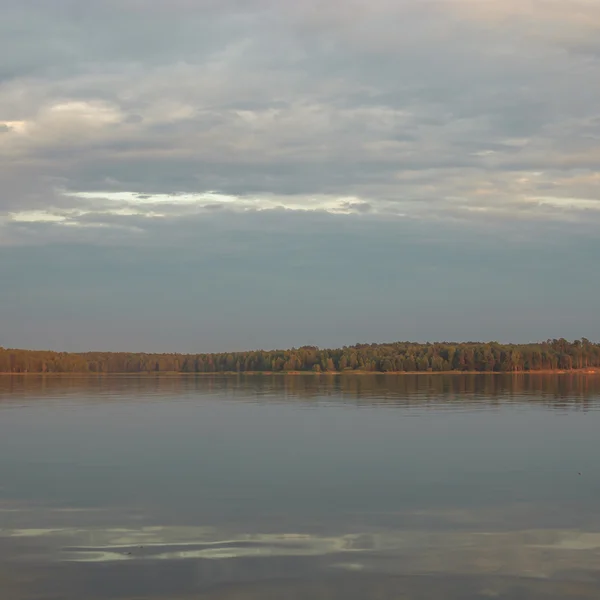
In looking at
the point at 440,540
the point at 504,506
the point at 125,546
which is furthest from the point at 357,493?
the point at 125,546

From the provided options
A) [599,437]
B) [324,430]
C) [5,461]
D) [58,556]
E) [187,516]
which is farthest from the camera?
[324,430]

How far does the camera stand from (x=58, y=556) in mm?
25844

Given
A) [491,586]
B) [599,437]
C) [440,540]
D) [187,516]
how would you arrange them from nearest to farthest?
[491,586] → [440,540] → [187,516] → [599,437]

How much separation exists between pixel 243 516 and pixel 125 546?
621 centimetres

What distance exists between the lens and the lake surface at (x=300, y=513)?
23062 mm

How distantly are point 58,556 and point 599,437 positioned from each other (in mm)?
46887

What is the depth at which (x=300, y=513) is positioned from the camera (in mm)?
32844

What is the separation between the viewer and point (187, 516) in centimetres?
3206

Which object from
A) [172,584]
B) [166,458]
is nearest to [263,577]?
[172,584]

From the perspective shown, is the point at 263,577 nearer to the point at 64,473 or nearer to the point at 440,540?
the point at 440,540

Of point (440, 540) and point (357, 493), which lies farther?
point (357, 493)

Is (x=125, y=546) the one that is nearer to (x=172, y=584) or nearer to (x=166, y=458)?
(x=172, y=584)

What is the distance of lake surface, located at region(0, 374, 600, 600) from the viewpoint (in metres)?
23.1

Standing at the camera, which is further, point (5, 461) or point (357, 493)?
point (5, 461)
